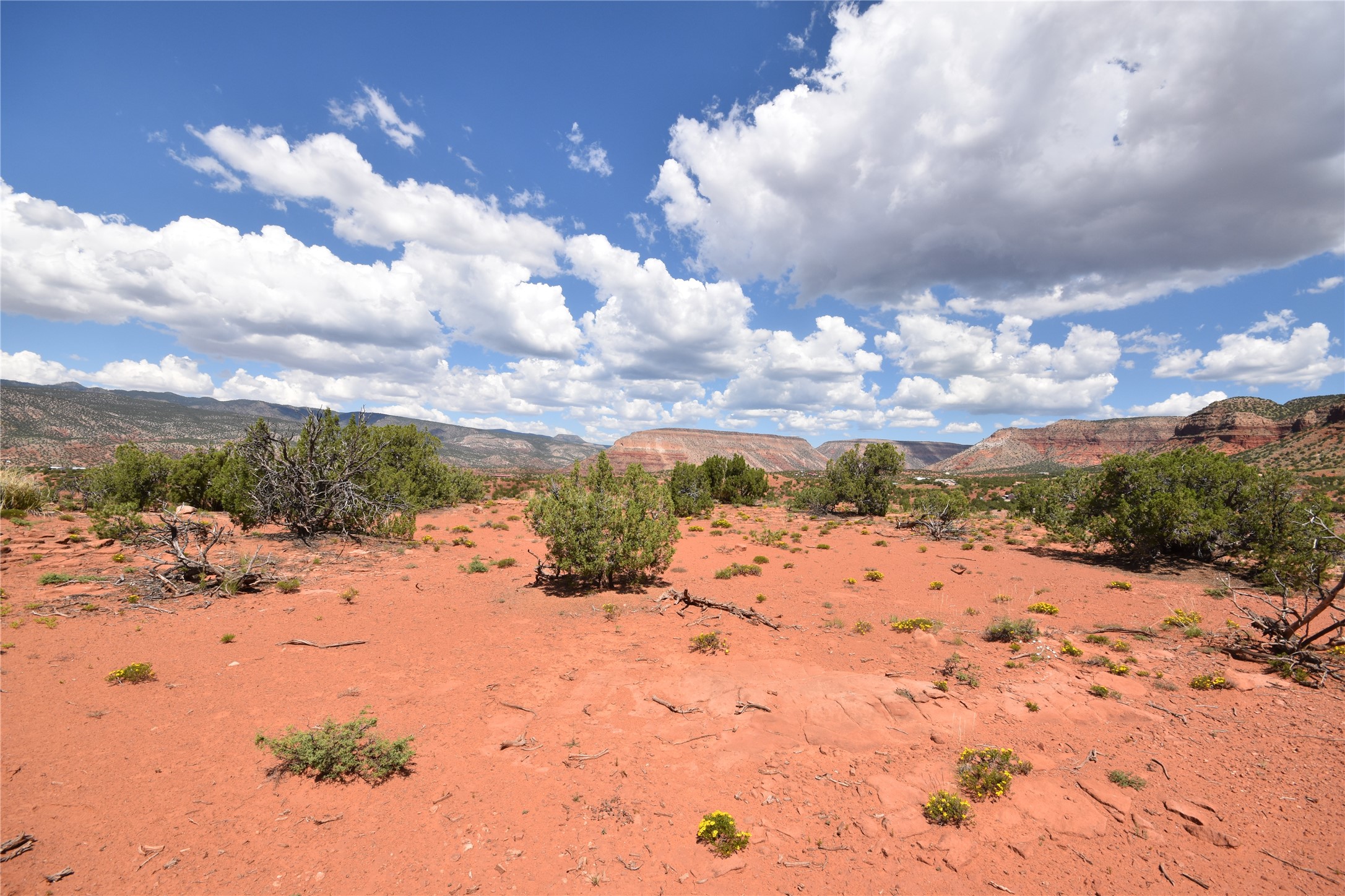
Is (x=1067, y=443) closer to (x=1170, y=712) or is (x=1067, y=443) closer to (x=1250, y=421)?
(x=1250, y=421)

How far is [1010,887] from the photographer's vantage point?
4.23 meters

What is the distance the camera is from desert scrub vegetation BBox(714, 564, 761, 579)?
15.4m

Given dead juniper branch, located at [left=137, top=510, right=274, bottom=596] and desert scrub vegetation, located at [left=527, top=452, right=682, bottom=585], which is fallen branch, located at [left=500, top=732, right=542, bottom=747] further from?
dead juniper branch, located at [left=137, top=510, right=274, bottom=596]

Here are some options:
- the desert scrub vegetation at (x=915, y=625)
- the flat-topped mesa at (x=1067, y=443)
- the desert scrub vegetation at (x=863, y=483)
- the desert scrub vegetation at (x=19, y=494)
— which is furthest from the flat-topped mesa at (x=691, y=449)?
the desert scrub vegetation at (x=915, y=625)

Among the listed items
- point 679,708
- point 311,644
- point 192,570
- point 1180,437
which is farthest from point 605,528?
point 1180,437

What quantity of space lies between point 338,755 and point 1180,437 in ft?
529

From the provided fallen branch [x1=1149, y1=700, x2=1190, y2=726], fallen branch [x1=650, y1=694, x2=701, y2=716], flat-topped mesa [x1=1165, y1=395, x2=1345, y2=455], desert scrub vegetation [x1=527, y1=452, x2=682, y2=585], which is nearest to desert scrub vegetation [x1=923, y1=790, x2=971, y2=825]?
fallen branch [x1=650, y1=694, x2=701, y2=716]

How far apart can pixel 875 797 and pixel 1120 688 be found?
205 inches

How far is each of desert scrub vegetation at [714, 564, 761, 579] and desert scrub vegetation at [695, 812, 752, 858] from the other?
1048cm

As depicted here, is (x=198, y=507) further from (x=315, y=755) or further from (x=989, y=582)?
(x=989, y=582)

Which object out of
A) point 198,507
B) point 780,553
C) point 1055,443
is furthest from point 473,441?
point 1055,443

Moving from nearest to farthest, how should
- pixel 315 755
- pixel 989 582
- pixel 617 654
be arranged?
pixel 315 755
pixel 617 654
pixel 989 582

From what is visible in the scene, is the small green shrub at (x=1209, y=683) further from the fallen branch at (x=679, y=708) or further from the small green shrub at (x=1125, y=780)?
the fallen branch at (x=679, y=708)

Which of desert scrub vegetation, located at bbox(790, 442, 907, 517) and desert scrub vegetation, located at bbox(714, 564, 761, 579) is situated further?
desert scrub vegetation, located at bbox(790, 442, 907, 517)
